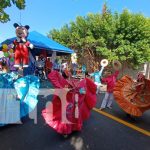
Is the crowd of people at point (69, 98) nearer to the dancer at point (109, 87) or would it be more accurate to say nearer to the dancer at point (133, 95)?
the dancer at point (133, 95)

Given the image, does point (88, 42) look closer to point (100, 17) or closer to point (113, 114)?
point (100, 17)

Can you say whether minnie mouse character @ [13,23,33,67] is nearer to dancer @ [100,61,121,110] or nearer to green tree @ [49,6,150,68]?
dancer @ [100,61,121,110]

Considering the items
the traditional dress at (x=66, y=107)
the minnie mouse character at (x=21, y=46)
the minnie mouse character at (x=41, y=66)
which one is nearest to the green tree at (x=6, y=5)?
the minnie mouse character at (x=21, y=46)

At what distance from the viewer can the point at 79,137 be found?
18.3 feet

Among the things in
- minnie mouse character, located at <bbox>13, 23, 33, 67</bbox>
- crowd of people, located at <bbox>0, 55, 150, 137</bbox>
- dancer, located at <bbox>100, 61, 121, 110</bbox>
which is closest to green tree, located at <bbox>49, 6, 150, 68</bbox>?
dancer, located at <bbox>100, 61, 121, 110</bbox>

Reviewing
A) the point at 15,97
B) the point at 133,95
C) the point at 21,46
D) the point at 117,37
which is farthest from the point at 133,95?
the point at 117,37

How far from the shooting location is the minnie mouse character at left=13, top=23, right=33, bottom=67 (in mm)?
8352

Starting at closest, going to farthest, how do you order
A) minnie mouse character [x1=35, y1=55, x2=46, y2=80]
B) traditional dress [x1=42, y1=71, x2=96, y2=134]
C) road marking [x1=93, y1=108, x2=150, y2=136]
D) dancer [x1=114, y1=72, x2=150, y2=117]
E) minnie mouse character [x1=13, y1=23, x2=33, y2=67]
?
traditional dress [x1=42, y1=71, x2=96, y2=134] → road marking [x1=93, y1=108, x2=150, y2=136] → dancer [x1=114, y1=72, x2=150, y2=117] → minnie mouse character [x1=13, y1=23, x2=33, y2=67] → minnie mouse character [x1=35, y1=55, x2=46, y2=80]

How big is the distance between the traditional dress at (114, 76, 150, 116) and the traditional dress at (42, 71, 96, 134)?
1.77m

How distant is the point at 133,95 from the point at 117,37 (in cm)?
1719

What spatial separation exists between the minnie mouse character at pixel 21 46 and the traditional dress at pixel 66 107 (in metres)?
3.12

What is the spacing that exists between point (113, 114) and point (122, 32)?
17475 millimetres

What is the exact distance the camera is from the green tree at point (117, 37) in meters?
23.9

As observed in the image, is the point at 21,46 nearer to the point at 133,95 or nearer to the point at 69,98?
the point at 69,98
